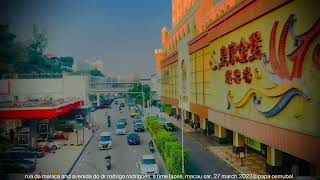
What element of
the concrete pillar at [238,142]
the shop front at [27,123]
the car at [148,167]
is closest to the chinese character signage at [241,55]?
the concrete pillar at [238,142]

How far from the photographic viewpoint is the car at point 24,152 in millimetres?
20573

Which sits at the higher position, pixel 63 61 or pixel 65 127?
pixel 63 61

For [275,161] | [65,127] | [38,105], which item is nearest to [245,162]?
[275,161]

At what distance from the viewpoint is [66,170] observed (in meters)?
18.5

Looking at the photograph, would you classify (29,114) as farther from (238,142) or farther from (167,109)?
(167,109)

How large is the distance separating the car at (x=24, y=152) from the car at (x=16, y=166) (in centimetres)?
178

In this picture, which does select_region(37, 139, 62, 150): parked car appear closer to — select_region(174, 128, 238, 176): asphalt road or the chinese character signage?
select_region(174, 128, 238, 176): asphalt road

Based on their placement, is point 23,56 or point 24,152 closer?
point 24,152

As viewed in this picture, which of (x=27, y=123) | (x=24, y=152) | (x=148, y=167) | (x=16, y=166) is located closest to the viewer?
(x=148, y=167)

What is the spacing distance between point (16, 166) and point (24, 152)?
2826 mm

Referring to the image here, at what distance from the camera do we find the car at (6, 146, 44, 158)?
20573 millimetres

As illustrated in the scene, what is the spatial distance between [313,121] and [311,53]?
228 cm

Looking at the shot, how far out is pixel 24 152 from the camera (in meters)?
21.1

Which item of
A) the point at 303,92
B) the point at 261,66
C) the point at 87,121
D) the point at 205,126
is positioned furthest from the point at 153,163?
the point at 87,121
